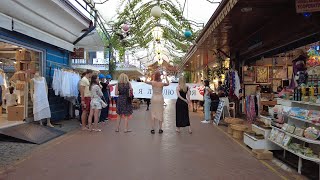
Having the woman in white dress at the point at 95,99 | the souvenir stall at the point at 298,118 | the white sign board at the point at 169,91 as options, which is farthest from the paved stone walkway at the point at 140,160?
the white sign board at the point at 169,91

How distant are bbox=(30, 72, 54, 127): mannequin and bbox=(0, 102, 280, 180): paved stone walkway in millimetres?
1544

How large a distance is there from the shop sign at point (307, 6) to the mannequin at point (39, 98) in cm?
735

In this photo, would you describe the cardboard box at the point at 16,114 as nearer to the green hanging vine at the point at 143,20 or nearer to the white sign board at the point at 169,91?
the white sign board at the point at 169,91

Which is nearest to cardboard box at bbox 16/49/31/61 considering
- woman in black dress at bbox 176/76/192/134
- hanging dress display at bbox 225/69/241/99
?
woman in black dress at bbox 176/76/192/134

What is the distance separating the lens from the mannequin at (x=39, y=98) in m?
10.1

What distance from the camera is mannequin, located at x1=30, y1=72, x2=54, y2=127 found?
10.1m

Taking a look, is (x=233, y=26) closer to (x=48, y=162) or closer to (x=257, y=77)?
(x=257, y=77)

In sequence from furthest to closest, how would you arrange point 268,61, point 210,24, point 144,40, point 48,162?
point 144,40 → point 268,61 → point 210,24 → point 48,162

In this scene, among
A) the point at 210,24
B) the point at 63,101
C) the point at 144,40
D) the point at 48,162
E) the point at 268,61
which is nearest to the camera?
the point at 48,162

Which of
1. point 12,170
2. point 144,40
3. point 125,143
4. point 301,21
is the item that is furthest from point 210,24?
point 144,40

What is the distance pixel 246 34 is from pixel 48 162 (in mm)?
8077

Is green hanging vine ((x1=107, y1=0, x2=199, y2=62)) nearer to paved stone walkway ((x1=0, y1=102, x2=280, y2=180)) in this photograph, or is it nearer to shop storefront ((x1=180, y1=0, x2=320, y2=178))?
shop storefront ((x1=180, y1=0, x2=320, y2=178))

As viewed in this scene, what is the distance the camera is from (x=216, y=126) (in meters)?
11.7

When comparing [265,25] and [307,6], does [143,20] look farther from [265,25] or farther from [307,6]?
[307,6]
